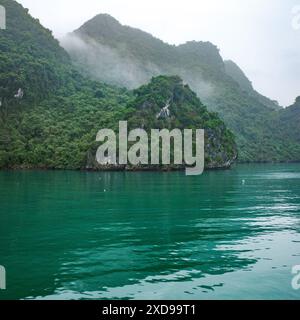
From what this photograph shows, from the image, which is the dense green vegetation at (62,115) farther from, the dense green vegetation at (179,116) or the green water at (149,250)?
the green water at (149,250)

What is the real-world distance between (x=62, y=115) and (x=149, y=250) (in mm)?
141802

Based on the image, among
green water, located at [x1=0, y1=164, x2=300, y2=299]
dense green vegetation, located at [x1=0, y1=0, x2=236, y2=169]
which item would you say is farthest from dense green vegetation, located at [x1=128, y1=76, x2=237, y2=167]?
green water, located at [x1=0, y1=164, x2=300, y2=299]

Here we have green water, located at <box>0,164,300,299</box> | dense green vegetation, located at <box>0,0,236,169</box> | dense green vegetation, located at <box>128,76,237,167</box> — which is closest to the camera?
green water, located at <box>0,164,300,299</box>

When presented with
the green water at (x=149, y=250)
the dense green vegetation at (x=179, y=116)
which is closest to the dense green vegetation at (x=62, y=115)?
the dense green vegetation at (x=179, y=116)

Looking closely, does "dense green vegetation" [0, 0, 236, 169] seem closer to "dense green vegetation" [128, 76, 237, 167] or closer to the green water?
"dense green vegetation" [128, 76, 237, 167]

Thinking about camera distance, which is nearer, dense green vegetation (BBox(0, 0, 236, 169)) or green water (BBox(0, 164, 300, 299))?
green water (BBox(0, 164, 300, 299))

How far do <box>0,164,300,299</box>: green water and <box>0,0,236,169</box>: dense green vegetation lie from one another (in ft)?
273

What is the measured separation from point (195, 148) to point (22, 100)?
68434mm

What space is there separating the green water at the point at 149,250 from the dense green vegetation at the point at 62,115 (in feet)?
273

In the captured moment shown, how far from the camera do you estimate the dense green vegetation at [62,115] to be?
125125 mm

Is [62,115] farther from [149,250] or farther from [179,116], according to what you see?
[149,250]

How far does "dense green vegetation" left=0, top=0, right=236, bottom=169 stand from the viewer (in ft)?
411

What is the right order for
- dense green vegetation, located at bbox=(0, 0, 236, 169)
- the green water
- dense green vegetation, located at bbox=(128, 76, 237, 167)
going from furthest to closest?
dense green vegetation, located at bbox=(128, 76, 237, 167) → dense green vegetation, located at bbox=(0, 0, 236, 169) → the green water
